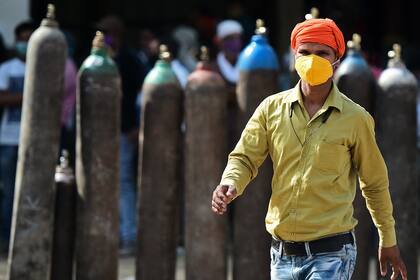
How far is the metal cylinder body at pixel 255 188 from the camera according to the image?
306 inches

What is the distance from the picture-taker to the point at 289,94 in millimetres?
5684

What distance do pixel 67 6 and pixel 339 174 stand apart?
9.58 meters

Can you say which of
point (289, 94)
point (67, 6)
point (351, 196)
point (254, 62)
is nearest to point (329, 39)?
point (289, 94)

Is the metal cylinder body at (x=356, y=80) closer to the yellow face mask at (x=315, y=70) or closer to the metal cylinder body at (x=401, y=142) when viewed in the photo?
the metal cylinder body at (x=401, y=142)

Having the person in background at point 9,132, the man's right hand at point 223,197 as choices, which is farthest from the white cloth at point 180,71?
the man's right hand at point 223,197

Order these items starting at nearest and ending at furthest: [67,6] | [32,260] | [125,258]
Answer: [32,260] < [125,258] < [67,6]

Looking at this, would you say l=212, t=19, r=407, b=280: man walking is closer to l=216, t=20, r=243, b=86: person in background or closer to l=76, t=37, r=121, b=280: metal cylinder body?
l=76, t=37, r=121, b=280: metal cylinder body

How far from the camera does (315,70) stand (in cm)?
547

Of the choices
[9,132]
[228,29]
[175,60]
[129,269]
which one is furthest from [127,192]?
[228,29]

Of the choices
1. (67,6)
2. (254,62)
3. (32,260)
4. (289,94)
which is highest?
(67,6)

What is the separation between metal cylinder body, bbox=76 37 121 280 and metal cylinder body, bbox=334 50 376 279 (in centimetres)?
140

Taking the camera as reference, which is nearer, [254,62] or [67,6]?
[254,62]

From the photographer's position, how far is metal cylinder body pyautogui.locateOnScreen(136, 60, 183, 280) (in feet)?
25.7

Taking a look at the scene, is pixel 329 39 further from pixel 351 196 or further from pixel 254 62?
pixel 254 62
